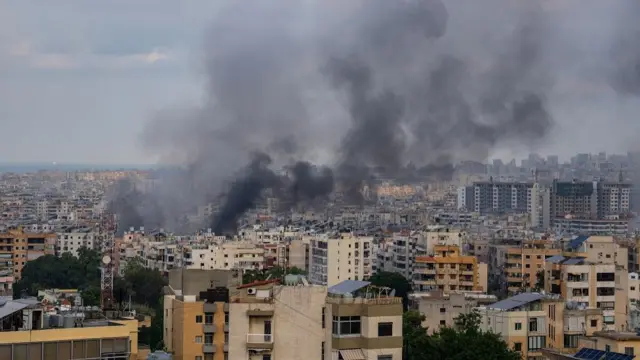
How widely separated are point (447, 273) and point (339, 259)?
5382mm

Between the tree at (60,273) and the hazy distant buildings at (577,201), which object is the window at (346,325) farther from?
the hazy distant buildings at (577,201)

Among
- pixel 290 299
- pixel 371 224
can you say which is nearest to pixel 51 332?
pixel 290 299

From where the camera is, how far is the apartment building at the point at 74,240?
4153cm

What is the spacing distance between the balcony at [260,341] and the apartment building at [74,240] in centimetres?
3260

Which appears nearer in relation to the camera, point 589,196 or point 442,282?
point 442,282

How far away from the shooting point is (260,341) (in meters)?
A: 8.71

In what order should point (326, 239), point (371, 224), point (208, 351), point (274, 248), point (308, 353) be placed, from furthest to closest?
point (371, 224) → point (274, 248) → point (326, 239) → point (208, 351) → point (308, 353)

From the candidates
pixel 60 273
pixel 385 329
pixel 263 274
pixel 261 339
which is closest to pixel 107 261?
pixel 261 339

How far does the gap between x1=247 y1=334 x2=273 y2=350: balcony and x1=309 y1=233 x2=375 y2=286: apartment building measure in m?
22.4

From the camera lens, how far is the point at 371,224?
61.5m

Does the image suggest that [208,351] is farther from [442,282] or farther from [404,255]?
[404,255]

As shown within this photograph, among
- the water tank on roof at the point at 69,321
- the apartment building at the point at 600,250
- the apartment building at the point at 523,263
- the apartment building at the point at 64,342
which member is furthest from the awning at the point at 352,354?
the apartment building at the point at 523,263

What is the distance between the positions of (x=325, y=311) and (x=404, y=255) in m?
24.6

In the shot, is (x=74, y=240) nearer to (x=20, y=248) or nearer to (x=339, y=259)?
(x=20, y=248)
